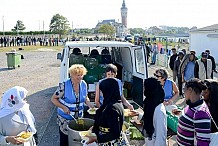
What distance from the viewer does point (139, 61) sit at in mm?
7875

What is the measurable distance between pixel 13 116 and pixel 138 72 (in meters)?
4.71

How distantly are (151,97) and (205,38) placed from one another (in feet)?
70.1

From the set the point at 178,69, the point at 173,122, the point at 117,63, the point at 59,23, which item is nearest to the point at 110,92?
the point at 173,122

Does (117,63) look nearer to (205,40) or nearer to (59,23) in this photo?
(205,40)

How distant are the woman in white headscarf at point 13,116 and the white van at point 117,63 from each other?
348 centimetres

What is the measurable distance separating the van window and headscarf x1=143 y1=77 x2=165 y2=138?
3.44 meters

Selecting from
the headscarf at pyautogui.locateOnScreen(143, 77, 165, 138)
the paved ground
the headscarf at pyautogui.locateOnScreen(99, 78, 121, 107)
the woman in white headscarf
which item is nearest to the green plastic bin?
the paved ground

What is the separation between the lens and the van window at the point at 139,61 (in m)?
7.46

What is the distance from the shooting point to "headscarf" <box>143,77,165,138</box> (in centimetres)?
386

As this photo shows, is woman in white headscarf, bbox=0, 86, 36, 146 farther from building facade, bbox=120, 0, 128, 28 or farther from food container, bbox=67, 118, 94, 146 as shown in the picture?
building facade, bbox=120, 0, 128, 28

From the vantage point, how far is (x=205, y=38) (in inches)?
939

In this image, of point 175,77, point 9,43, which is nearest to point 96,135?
point 175,77

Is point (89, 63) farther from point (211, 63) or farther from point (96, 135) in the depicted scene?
point (96, 135)

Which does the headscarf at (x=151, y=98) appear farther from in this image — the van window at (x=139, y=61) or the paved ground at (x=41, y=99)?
the van window at (x=139, y=61)
